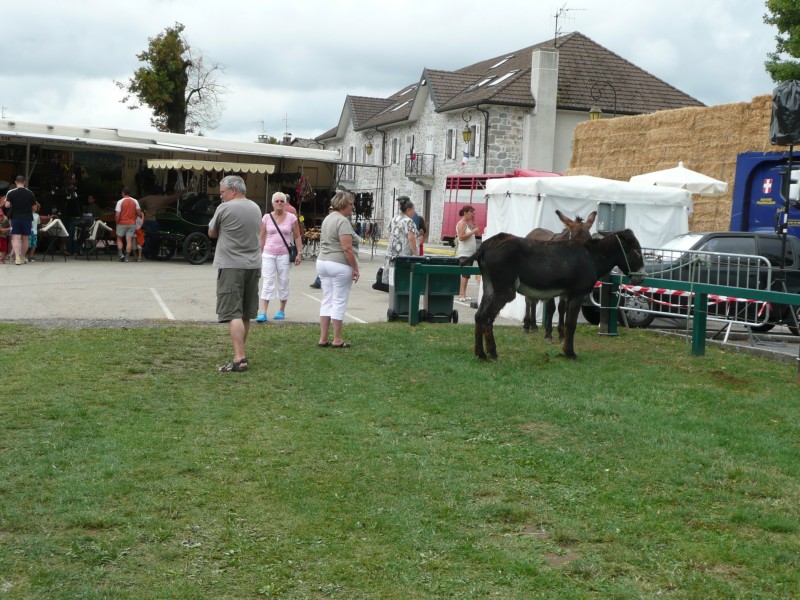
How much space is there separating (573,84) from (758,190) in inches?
1099

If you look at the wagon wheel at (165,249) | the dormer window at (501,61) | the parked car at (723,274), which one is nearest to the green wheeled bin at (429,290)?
the parked car at (723,274)

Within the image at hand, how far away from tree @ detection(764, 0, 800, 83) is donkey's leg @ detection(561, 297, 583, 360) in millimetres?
27857

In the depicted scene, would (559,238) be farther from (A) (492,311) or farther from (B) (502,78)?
(B) (502,78)

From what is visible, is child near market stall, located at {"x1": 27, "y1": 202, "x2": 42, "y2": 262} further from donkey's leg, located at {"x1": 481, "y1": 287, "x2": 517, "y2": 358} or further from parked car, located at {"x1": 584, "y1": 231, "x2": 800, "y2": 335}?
donkey's leg, located at {"x1": 481, "y1": 287, "x2": 517, "y2": 358}

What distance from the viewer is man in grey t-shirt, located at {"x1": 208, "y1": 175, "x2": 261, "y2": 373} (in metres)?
9.70

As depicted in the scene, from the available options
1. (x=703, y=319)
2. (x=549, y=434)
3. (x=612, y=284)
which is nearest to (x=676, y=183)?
(x=612, y=284)

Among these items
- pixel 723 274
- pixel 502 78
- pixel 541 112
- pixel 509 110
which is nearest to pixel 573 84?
pixel 541 112

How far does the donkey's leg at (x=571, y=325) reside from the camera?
1078 centimetres

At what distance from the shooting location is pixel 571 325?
10750 millimetres

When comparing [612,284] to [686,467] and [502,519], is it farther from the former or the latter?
[502,519]

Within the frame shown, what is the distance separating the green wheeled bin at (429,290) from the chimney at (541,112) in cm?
3268

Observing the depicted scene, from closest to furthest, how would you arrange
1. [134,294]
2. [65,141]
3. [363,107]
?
[134,294] → [65,141] → [363,107]

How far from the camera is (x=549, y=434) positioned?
740cm

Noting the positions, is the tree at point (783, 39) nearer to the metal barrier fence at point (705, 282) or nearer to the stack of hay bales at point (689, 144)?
the stack of hay bales at point (689, 144)
